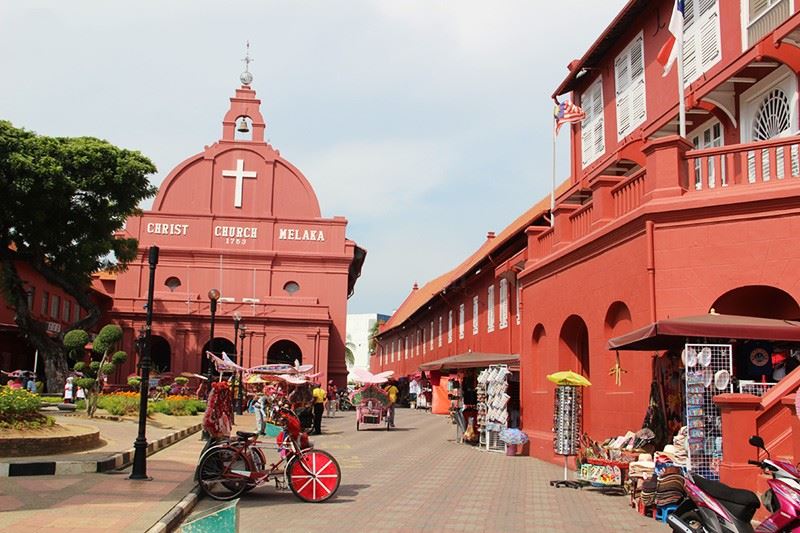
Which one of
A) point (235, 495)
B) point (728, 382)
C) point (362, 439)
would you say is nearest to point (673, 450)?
point (728, 382)

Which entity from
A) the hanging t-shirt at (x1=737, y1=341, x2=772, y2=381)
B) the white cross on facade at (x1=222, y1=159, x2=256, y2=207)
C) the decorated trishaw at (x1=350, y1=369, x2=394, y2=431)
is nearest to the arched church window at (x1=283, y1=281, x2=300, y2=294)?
the white cross on facade at (x1=222, y1=159, x2=256, y2=207)

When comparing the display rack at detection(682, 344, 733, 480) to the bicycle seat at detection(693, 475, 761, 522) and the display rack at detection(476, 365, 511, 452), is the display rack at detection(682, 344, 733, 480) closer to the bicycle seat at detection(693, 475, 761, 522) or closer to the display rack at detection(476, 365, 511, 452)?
the bicycle seat at detection(693, 475, 761, 522)

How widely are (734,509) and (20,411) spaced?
11.0 meters

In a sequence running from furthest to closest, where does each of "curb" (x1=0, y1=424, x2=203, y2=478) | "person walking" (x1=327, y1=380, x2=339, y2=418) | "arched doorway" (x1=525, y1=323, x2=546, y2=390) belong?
1. "person walking" (x1=327, y1=380, x2=339, y2=418)
2. "arched doorway" (x1=525, y1=323, x2=546, y2=390)
3. "curb" (x1=0, y1=424, x2=203, y2=478)

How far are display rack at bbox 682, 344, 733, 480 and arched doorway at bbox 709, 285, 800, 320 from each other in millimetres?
1644

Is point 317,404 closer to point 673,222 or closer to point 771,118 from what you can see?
point 673,222

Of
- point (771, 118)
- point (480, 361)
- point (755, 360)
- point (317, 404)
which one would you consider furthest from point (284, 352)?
point (755, 360)

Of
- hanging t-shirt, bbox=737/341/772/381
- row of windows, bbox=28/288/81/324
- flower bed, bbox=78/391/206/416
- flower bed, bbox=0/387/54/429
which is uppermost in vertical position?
row of windows, bbox=28/288/81/324

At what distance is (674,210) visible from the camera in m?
12.2

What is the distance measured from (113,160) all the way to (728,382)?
Result: 28733 mm

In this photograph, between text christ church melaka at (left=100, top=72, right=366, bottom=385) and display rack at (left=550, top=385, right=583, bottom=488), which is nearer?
display rack at (left=550, top=385, right=583, bottom=488)

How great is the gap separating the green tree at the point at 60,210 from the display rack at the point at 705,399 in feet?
89.4

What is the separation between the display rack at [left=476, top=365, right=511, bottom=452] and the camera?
60.6ft

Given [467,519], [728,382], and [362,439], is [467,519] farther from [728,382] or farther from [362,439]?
[362,439]
